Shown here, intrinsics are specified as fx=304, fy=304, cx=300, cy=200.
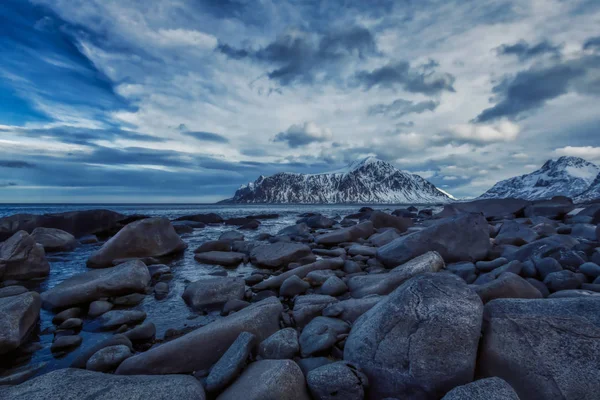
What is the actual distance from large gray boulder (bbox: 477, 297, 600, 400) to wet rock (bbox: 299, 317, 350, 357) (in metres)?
1.72

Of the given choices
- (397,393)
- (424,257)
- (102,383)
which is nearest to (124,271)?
(102,383)

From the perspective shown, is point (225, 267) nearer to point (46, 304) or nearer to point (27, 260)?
point (46, 304)

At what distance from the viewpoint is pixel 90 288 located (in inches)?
254

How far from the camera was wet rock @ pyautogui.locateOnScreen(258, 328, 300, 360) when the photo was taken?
12.7 ft

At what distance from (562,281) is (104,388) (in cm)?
731

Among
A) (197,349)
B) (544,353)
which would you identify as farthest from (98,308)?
Answer: (544,353)

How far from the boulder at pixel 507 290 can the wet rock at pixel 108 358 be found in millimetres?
5257

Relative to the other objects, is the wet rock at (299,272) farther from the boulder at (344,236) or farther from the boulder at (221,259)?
the boulder at (344,236)

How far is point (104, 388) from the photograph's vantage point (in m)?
3.15

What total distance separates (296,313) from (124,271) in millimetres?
4435

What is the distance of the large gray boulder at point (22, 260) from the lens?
8242 mm

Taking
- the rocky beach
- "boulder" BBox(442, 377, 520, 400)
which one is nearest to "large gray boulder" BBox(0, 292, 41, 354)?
the rocky beach

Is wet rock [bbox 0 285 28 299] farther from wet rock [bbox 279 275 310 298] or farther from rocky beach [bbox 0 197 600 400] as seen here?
wet rock [bbox 279 275 310 298]

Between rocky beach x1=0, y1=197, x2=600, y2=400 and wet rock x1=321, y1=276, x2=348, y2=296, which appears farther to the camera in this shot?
wet rock x1=321, y1=276, x2=348, y2=296
